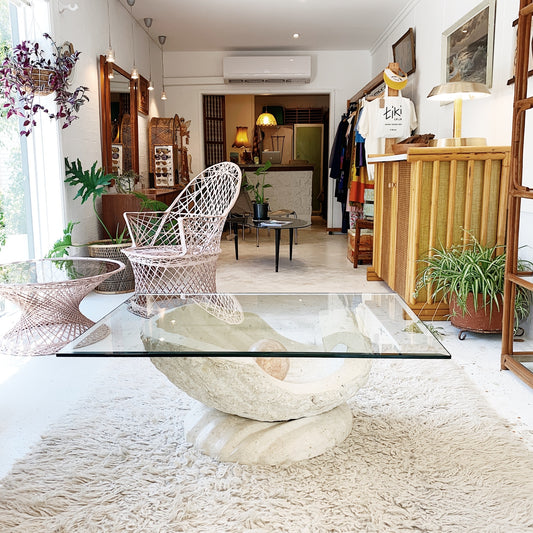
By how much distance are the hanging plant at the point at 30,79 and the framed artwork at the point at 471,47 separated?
2709 mm

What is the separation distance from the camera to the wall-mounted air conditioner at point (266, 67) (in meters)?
7.52

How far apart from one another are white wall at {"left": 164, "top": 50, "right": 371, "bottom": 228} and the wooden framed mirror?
2136mm

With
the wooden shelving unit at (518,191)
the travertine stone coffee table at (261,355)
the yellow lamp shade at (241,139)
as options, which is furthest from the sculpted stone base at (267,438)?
the yellow lamp shade at (241,139)

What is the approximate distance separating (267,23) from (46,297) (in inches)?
181

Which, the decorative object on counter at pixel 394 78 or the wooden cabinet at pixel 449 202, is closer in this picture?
the wooden cabinet at pixel 449 202

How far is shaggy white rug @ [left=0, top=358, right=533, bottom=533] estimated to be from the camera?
1.47 metres

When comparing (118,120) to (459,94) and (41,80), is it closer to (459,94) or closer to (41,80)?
(41,80)

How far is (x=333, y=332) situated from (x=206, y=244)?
6.76ft

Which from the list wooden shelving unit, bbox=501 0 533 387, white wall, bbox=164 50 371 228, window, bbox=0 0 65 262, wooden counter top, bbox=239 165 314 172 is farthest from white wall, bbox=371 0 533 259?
window, bbox=0 0 65 262

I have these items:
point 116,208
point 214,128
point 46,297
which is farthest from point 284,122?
point 46,297

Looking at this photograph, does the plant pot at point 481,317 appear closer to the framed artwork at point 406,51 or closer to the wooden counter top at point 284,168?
the framed artwork at point 406,51

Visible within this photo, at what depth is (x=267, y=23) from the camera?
6.20m

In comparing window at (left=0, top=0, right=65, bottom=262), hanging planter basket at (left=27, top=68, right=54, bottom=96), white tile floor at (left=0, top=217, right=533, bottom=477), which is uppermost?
hanging planter basket at (left=27, top=68, right=54, bottom=96)

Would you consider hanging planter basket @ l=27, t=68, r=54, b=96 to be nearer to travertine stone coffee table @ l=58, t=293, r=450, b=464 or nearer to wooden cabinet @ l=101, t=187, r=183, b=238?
wooden cabinet @ l=101, t=187, r=183, b=238
